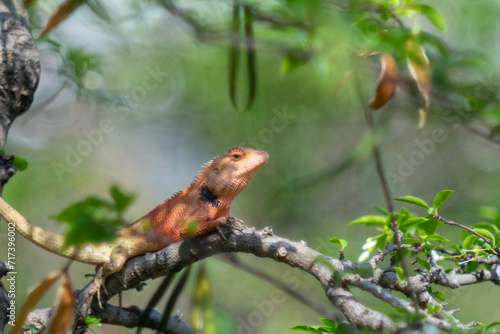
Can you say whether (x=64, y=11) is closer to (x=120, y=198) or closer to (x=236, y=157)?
(x=120, y=198)

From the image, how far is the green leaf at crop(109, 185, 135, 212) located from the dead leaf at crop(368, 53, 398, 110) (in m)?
0.60

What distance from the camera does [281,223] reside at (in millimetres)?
6449

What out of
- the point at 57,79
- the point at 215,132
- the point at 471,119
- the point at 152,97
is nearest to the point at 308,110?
the point at 215,132

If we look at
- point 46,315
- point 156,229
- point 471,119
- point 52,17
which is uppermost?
point 471,119

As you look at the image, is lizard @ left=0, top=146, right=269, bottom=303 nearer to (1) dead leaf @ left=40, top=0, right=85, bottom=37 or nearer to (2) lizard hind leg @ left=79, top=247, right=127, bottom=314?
(2) lizard hind leg @ left=79, top=247, right=127, bottom=314

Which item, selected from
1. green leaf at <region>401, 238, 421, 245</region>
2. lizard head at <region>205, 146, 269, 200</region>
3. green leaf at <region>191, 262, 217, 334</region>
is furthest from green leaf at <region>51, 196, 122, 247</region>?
lizard head at <region>205, 146, 269, 200</region>

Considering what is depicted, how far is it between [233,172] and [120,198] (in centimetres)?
193

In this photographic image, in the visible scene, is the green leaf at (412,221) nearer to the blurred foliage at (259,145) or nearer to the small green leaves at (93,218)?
the small green leaves at (93,218)

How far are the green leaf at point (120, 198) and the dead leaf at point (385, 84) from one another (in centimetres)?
60

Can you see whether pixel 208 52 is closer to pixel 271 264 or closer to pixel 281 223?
pixel 281 223

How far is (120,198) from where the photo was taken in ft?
2.19

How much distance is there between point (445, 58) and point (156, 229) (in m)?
1.93

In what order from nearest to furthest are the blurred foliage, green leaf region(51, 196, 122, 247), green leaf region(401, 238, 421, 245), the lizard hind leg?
green leaf region(51, 196, 122, 247), green leaf region(401, 238, 421, 245), the lizard hind leg, the blurred foliage

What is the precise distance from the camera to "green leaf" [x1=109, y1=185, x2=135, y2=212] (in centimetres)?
67
